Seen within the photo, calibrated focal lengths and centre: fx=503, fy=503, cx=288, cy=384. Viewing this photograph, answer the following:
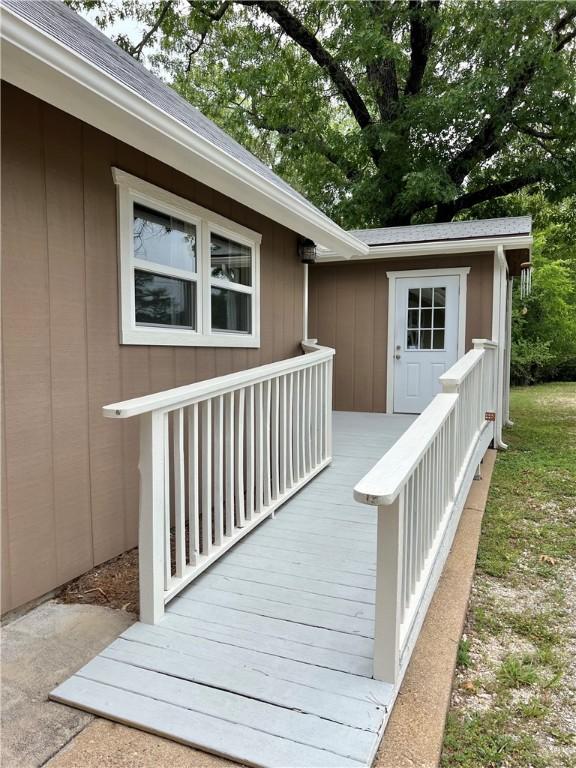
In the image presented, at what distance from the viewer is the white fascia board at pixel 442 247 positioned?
5930 mm

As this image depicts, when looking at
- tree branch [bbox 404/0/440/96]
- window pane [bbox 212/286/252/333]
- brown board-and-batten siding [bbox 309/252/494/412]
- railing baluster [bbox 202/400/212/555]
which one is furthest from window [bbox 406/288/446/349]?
tree branch [bbox 404/0/440/96]

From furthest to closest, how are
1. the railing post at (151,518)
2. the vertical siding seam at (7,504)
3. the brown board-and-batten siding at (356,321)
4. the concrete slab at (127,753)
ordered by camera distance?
the brown board-and-batten siding at (356,321), the vertical siding seam at (7,504), the railing post at (151,518), the concrete slab at (127,753)

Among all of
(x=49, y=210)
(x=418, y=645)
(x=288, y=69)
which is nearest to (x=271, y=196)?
(x=49, y=210)

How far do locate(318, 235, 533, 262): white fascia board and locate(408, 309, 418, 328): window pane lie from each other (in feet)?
2.36

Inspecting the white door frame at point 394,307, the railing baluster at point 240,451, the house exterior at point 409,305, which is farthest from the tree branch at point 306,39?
the railing baluster at point 240,451

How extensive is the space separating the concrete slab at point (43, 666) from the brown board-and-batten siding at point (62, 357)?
0.20 metres

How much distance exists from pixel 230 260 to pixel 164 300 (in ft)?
3.46

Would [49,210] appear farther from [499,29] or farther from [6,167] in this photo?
[499,29]

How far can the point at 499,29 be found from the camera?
30.5 feet

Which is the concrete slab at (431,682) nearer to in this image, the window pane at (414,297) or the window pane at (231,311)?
the window pane at (231,311)

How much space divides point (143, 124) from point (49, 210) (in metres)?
0.64

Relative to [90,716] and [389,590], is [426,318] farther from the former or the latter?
[90,716]

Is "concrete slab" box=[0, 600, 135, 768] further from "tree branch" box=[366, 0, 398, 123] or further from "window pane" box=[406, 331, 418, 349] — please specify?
"tree branch" box=[366, 0, 398, 123]

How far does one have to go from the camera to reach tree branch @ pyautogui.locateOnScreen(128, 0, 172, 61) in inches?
406
